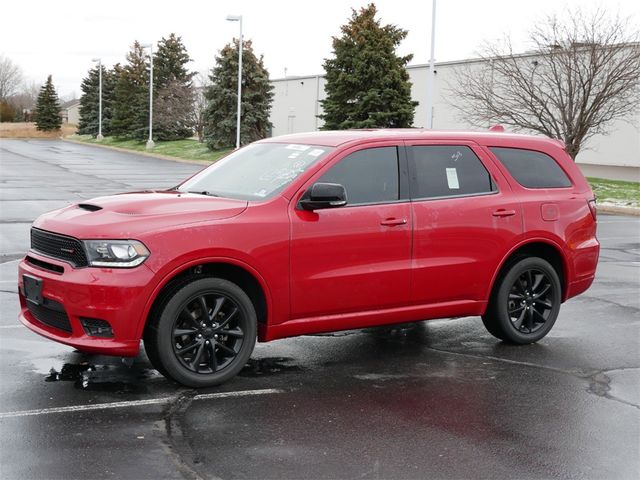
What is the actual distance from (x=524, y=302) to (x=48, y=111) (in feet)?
296

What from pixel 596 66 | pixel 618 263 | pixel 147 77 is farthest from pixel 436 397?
pixel 147 77

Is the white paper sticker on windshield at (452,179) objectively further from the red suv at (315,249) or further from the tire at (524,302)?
the tire at (524,302)

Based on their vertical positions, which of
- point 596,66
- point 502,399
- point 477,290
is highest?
point 596,66

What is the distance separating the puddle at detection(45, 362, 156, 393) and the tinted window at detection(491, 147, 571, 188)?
3.54 meters

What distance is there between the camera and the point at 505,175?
7.40 meters

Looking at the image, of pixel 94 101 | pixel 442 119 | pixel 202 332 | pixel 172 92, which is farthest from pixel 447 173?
pixel 94 101

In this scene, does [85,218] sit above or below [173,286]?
above

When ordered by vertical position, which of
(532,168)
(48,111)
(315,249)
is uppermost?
(48,111)

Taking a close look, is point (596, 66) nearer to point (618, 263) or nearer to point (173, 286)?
point (618, 263)

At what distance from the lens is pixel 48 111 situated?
9112 centimetres

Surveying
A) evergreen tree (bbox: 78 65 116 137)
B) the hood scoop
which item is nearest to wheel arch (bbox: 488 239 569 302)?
the hood scoop

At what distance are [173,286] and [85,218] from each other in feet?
2.53

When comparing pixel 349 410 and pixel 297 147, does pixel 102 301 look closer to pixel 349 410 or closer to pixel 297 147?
pixel 349 410

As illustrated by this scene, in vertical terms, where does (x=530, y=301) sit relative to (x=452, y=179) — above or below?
below
